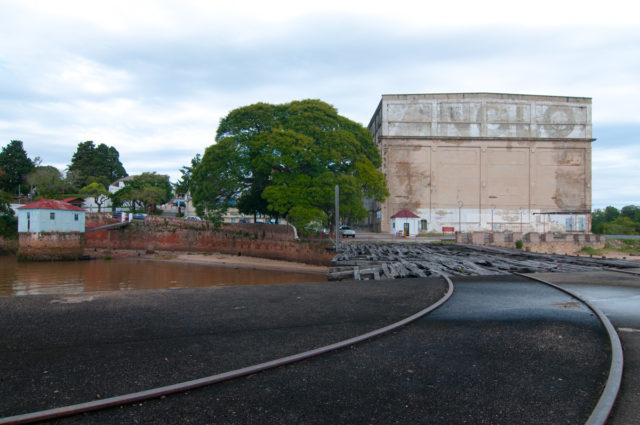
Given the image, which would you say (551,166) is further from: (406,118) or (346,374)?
(346,374)

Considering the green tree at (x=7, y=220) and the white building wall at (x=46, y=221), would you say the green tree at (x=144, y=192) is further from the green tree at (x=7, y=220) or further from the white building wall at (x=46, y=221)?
the white building wall at (x=46, y=221)

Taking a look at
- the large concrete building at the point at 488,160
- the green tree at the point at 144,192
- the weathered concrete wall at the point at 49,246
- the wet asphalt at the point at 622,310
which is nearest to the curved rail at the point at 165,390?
the wet asphalt at the point at 622,310

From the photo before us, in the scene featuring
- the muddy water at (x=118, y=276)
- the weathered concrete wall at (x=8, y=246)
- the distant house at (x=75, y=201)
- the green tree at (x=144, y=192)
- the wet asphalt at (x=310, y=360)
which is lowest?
the muddy water at (x=118, y=276)

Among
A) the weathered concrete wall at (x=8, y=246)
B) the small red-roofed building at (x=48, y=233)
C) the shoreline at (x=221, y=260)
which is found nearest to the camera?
the shoreline at (x=221, y=260)

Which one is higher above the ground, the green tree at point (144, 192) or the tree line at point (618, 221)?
the green tree at point (144, 192)

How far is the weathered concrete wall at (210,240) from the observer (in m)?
34.4

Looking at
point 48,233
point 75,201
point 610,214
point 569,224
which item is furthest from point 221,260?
point 610,214

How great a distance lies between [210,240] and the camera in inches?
1722

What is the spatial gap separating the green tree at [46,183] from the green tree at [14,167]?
176 centimetres

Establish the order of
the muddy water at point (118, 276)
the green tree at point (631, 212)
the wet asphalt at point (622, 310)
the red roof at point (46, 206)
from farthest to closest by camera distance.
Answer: the green tree at point (631, 212) < the red roof at point (46, 206) < the muddy water at point (118, 276) < the wet asphalt at point (622, 310)

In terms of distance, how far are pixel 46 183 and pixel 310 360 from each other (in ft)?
236

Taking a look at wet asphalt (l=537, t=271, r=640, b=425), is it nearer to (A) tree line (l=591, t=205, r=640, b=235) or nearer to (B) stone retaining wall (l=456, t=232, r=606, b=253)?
(B) stone retaining wall (l=456, t=232, r=606, b=253)

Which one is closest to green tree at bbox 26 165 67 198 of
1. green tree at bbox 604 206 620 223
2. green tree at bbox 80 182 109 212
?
green tree at bbox 80 182 109 212

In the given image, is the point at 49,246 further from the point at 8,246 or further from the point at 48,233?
the point at 8,246
